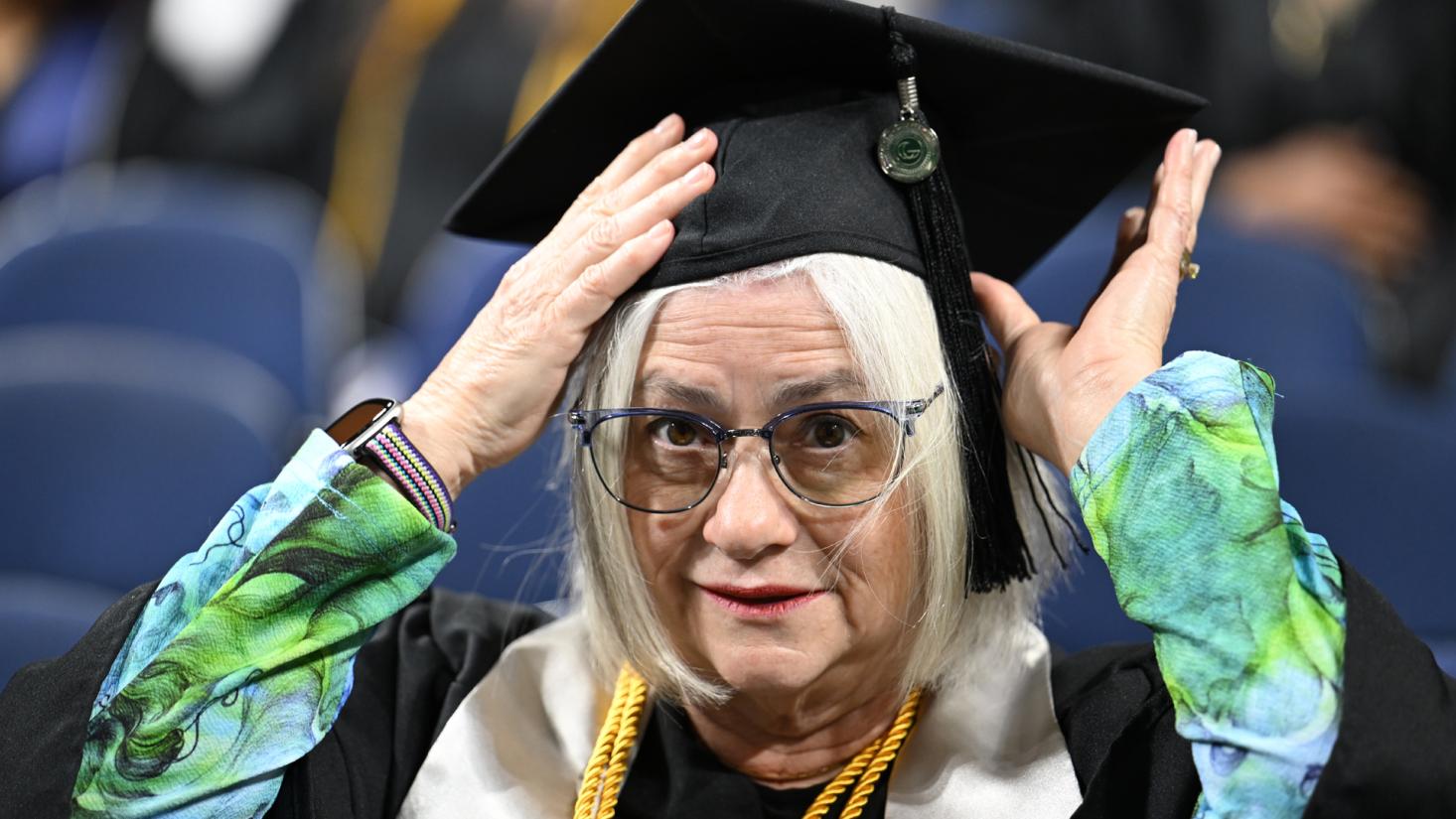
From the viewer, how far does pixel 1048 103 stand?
5.65ft

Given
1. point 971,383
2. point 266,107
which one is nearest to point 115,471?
point 971,383

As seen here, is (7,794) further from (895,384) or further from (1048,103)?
(1048,103)

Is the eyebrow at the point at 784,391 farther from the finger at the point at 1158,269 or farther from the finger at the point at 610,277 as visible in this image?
the finger at the point at 1158,269

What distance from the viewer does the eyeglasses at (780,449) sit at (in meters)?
1.65

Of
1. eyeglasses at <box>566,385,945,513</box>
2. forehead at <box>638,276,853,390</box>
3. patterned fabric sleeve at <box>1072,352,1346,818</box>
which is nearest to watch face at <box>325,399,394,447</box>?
eyeglasses at <box>566,385,945,513</box>

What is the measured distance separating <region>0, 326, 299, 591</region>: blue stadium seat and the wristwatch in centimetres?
85

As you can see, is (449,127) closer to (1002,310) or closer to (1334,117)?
(1334,117)

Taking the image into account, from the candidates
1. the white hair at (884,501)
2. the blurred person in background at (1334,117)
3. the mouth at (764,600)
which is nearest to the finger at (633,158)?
the white hair at (884,501)

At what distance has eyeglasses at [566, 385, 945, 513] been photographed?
165 cm

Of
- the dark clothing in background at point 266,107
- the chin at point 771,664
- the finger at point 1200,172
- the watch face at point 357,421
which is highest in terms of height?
the dark clothing in background at point 266,107

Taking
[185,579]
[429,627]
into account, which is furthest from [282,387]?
[185,579]

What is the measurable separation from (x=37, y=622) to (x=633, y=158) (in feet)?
3.45

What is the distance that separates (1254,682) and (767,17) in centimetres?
81

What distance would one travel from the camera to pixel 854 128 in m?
1.72
